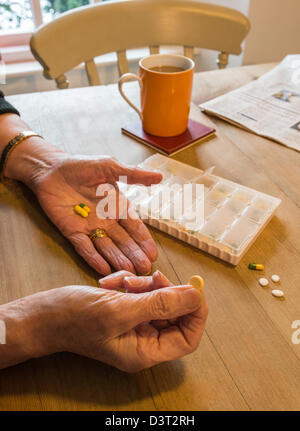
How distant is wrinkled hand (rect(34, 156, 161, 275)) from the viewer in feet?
1.93

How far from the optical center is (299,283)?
556mm

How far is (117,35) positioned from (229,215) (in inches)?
34.8

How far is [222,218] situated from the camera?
2.09 feet

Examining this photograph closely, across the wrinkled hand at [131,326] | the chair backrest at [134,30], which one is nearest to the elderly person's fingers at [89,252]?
the wrinkled hand at [131,326]

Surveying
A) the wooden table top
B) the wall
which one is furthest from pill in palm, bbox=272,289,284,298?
the wall

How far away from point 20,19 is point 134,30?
1.31 meters

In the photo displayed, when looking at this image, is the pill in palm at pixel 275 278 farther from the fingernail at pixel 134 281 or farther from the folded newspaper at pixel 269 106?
the folded newspaper at pixel 269 106

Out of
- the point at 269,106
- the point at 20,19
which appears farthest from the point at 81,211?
the point at 20,19

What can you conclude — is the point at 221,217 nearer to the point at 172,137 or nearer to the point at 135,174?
the point at 135,174

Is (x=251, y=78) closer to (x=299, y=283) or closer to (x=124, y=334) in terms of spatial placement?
(x=299, y=283)

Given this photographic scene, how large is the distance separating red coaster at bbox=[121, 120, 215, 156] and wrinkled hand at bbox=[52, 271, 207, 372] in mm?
460

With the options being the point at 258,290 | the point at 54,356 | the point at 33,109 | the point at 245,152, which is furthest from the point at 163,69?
the point at 54,356

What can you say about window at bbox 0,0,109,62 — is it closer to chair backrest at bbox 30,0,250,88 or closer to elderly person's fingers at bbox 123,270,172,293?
chair backrest at bbox 30,0,250,88

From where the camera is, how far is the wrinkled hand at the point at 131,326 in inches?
17.1
